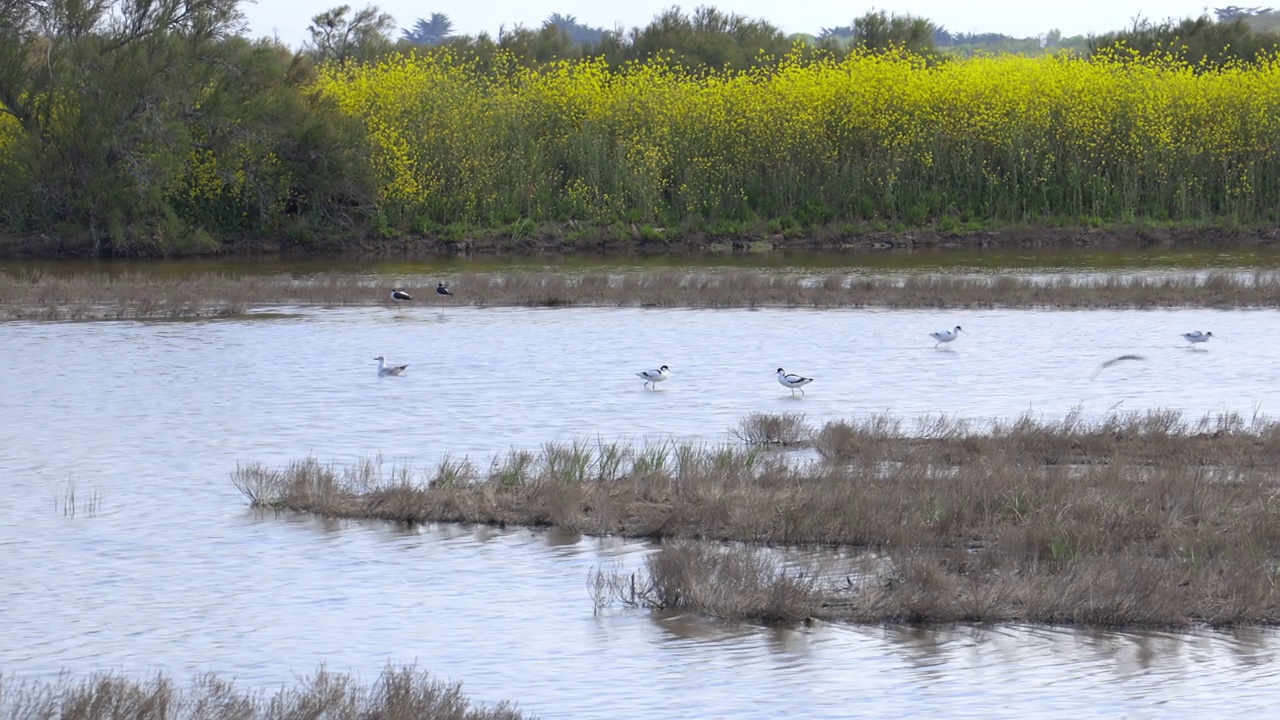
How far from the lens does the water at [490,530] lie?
9.45 metres

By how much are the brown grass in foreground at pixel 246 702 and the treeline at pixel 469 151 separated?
35.3 m

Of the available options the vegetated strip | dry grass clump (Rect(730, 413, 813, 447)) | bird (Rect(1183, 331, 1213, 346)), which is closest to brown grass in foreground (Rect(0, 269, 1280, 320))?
bird (Rect(1183, 331, 1213, 346))

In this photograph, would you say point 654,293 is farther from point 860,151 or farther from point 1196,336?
point 860,151

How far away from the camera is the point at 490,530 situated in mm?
13016

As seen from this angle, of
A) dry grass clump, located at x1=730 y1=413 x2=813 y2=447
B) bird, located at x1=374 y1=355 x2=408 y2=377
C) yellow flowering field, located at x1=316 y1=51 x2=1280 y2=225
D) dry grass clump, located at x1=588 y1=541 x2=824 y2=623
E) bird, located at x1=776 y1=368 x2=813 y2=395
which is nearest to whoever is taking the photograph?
dry grass clump, located at x1=588 y1=541 x2=824 y2=623

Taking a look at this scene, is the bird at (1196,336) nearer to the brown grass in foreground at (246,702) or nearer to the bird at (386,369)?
the bird at (386,369)

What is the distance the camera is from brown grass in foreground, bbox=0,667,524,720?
7922 mm

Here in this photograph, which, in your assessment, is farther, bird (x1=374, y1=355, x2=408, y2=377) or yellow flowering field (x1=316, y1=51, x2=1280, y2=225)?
yellow flowering field (x1=316, y1=51, x2=1280, y2=225)

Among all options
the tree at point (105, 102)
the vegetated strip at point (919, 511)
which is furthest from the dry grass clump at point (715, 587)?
the tree at point (105, 102)

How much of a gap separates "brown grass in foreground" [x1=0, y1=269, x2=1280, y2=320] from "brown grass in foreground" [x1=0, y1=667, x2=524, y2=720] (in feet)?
74.8

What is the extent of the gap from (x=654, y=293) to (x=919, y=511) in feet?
65.1

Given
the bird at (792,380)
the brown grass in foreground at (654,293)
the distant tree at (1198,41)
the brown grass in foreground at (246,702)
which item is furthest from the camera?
the distant tree at (1198,41)

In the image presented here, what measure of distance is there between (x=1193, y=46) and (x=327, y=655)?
5472 centimetres

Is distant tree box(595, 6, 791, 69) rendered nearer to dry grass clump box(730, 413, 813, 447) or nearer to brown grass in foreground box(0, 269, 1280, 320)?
brown grass in foreground box(0, 269, 1280, 320)
